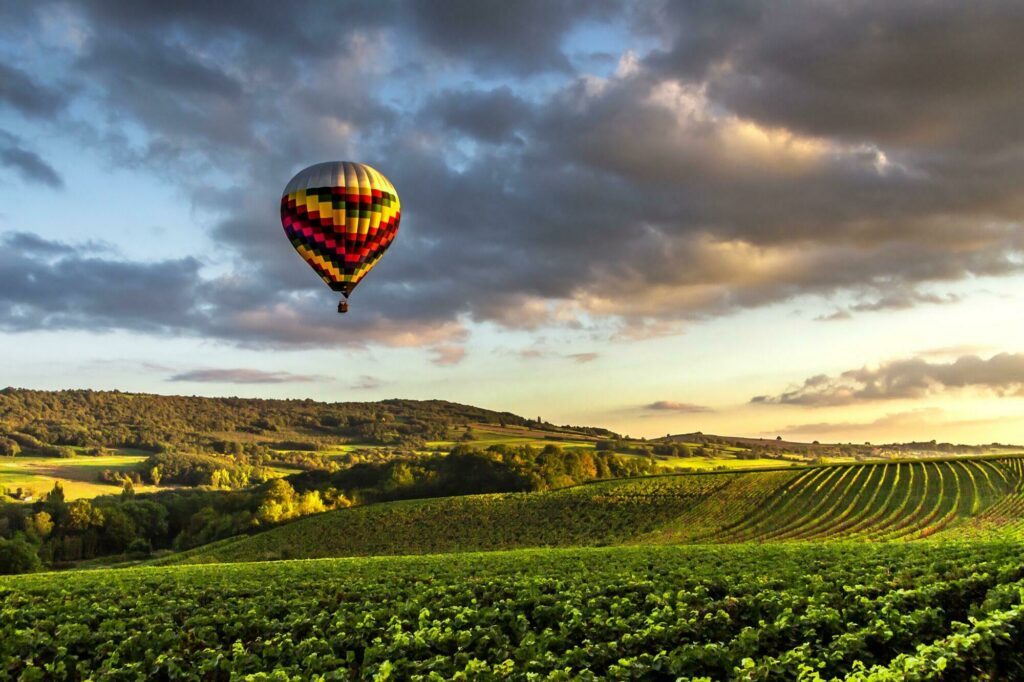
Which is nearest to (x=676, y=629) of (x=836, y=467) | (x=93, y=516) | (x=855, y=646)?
(x=855, y=646)

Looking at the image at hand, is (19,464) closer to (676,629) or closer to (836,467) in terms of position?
(836,467)

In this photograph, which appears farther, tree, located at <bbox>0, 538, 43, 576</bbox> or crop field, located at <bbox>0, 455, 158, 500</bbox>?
crop field, located at <bbox>0, 455, 158, 500</bbox>

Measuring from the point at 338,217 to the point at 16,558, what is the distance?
203 feet

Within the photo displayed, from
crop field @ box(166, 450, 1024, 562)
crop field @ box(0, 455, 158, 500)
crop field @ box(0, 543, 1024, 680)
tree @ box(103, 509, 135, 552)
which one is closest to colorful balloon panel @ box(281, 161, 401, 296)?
crop field @ box(0, 543, 1024, 680)

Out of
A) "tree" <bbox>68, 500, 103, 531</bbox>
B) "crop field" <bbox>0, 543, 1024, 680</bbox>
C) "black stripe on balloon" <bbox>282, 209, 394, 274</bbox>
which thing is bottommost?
"tree" <bbox>68, 500, 103, 531</bbox>

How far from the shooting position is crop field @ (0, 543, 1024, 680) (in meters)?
13.2

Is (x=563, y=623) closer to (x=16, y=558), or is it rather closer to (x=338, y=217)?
(x=338, y=217)

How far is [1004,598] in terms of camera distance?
16.1 meters

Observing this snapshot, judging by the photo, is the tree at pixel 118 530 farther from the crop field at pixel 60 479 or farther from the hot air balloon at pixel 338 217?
the hot air balloon at pixel 338 217

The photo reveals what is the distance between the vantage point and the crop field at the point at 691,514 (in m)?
68.4

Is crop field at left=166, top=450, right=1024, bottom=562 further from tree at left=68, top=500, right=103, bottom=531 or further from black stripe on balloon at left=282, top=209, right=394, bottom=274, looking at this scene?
black stripe on balloon at left=282, top=209, right=394, bottom=274

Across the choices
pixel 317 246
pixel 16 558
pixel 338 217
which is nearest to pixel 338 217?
pixel 338 217

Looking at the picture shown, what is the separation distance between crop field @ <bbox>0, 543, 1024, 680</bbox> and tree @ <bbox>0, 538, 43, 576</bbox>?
56.9 m

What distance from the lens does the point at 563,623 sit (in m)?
17.3
